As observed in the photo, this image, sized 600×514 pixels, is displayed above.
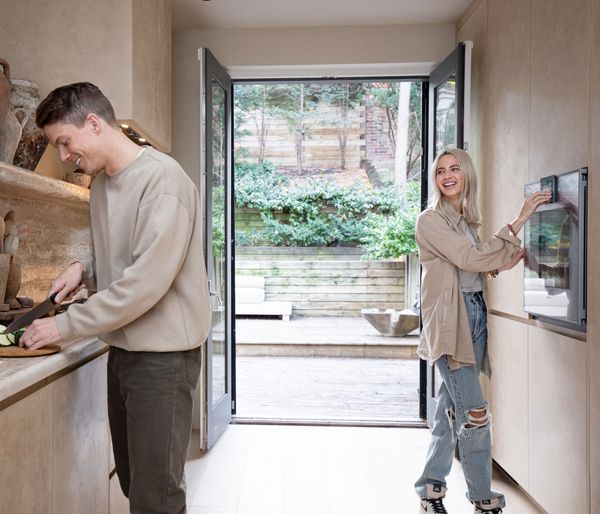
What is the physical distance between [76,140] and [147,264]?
0.39m

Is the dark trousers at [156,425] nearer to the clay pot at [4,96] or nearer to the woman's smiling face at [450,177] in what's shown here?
the clay pot at [4,96]

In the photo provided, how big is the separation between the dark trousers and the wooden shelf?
78 cm

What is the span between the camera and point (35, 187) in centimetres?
205

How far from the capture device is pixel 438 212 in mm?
2359

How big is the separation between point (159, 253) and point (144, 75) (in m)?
1.61

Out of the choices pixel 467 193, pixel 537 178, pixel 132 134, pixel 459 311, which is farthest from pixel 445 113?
pixel 132 134

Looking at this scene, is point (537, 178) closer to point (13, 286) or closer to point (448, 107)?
point (448, 107)

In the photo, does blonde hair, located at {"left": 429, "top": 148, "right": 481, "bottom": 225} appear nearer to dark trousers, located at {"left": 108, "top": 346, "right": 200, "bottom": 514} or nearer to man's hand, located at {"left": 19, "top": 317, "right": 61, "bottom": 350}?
dark trousers, located at {"left": 108, "top": 346, "right": 200, "bottom": 514}

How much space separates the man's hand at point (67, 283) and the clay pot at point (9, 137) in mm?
579

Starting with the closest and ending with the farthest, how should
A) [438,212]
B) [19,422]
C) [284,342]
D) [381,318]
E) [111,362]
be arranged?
[19,422] → [111,362] → [438,212] → [284,342] → [381,318]

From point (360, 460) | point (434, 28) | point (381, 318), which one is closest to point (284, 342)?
point (381, 318)

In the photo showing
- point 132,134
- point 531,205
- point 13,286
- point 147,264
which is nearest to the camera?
point 147,264

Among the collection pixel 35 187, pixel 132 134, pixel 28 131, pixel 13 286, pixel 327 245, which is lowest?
pixel 13 286

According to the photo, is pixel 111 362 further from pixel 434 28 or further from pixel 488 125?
pixel 434 28
